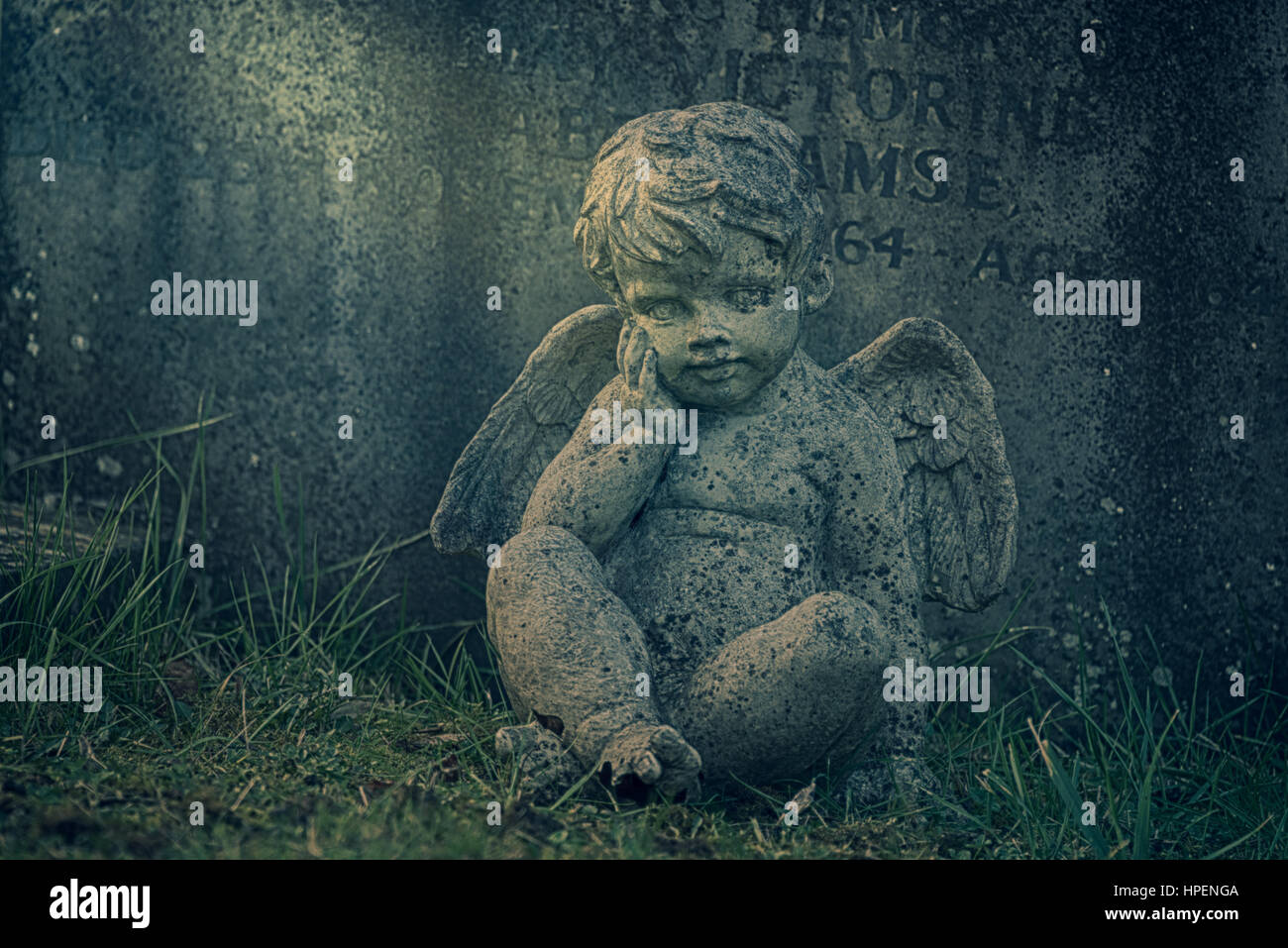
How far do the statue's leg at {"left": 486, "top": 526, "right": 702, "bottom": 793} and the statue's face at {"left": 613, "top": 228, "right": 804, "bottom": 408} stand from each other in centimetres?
43

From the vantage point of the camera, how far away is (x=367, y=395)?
11.6ft

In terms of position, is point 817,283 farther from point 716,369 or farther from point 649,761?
point 649,761

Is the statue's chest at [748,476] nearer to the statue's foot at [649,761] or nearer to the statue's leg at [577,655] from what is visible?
the statue's leg at [577,655]

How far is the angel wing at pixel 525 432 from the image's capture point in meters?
2.78

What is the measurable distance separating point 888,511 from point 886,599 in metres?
0.19

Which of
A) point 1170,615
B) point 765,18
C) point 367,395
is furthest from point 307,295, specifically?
point 1170,615

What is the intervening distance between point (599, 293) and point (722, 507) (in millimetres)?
1190

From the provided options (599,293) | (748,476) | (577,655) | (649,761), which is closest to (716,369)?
(748,476)

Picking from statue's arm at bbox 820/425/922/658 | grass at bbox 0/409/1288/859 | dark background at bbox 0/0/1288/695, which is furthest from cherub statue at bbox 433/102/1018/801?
dark background at bbox 0/0/1288/695

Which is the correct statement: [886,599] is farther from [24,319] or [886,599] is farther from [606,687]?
[24,319]

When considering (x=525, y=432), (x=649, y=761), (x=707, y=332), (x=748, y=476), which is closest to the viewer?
(x=649, y=761)

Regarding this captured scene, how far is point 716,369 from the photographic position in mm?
2490

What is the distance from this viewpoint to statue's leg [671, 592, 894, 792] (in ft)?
7.47

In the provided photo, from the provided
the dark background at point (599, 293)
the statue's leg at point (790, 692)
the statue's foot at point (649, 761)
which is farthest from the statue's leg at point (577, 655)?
the dark background at point (599, 293)
